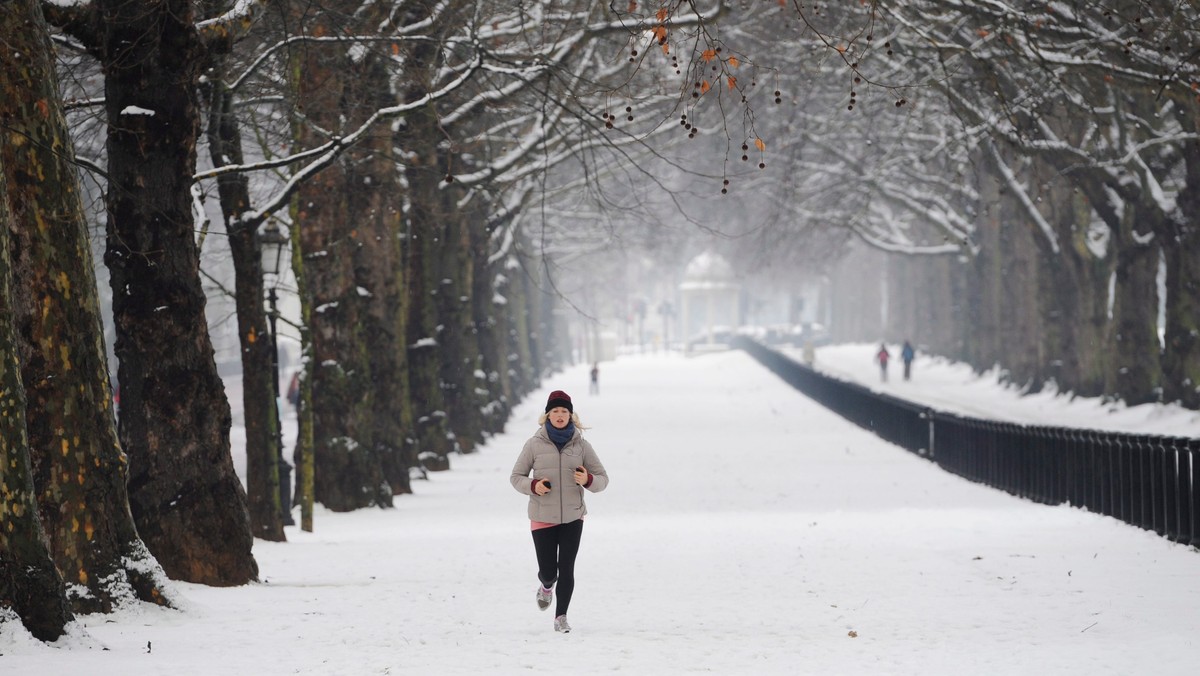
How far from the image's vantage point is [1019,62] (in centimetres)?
2075

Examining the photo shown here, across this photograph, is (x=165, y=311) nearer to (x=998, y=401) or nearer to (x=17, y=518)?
(x=17, y=518)

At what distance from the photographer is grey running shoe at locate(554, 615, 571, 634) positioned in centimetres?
991

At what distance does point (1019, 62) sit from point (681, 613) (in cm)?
1195

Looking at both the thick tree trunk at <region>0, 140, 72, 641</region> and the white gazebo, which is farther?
the white gazebo

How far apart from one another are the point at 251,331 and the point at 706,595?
18.2 feet

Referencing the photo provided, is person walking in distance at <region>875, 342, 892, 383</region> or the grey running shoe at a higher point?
person walking in distance at <region>875, 342, 892, 383</region>

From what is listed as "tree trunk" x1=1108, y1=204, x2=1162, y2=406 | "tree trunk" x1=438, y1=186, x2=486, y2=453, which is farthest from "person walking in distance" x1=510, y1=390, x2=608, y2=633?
"tree trunk" x1=1108, y1=204, x2=1162, y2=406

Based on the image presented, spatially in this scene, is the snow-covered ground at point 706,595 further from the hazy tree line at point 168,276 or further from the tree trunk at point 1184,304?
the tree trunk at point 1184,304

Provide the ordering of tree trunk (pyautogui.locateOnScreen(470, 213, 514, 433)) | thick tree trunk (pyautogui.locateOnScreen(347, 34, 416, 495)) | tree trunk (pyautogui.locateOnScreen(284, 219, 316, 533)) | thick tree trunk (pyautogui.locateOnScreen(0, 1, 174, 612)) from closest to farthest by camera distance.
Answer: thick tree trunk (pyautogui.locateOnScreen(0, 1, 174, 612)) → tree trunk (pyautogui.locateOnScreen(284, 219, 316, 533)) → thick tree trunk (pyautogui.locateOnScreen(347, 34, 416, 495)) → tree trunk (pyautogui.locateOnScreen(470, 213, 514, 433))

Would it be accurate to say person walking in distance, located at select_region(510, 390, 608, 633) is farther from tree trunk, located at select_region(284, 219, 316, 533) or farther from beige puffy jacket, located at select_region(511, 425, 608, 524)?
tree trunk, located at select_region(284, 219, 316, 533)

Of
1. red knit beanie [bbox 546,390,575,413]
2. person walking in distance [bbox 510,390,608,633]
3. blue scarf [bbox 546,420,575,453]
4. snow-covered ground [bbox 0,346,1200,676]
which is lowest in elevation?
→ snow-covered ground [bbox 0,346,1200,676]

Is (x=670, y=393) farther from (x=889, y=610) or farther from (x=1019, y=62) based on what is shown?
(x=889, y=610)

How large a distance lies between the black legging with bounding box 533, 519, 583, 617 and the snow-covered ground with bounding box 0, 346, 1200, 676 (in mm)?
296

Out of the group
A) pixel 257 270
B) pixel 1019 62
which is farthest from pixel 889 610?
pixel 1019 62
